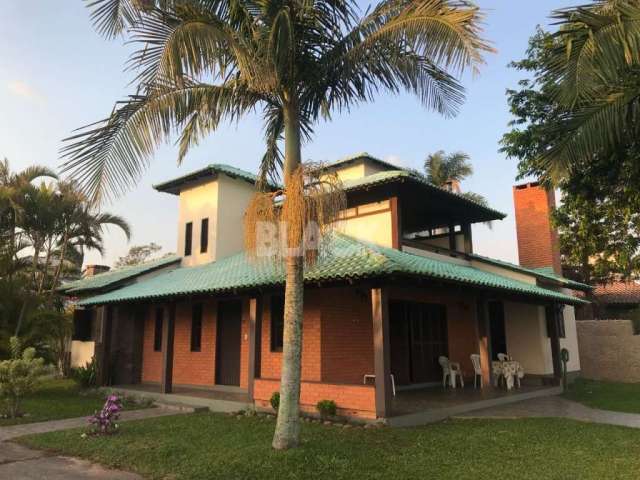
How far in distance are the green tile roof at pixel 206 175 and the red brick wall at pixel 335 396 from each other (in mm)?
8406

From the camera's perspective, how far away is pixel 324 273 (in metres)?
9.44

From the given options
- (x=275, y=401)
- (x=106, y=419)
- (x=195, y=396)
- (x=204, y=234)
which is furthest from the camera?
(x=204, y=234)

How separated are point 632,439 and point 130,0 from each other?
990 centimetres

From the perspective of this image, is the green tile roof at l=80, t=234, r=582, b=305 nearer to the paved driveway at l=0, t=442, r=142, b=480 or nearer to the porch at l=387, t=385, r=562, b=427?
the porch at l=387, t=385, r=562, b=427

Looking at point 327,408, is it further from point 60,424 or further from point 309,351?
point 60,424

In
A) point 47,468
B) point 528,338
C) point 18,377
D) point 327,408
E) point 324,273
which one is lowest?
point 47,468

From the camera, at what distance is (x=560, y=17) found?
7.11 m

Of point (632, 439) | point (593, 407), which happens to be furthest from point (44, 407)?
point (593, 407)

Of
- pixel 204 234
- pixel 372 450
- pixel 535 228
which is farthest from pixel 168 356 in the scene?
pixel 535 228

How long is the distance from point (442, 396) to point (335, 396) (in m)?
3.69

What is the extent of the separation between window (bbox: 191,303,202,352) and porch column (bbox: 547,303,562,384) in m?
10.9

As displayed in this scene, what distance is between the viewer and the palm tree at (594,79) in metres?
6.85

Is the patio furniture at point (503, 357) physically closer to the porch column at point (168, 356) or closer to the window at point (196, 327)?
the window at point (196, 327)

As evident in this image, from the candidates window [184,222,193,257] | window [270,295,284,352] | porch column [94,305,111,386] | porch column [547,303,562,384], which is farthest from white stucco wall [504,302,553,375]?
porch column [94,305,111,386]
